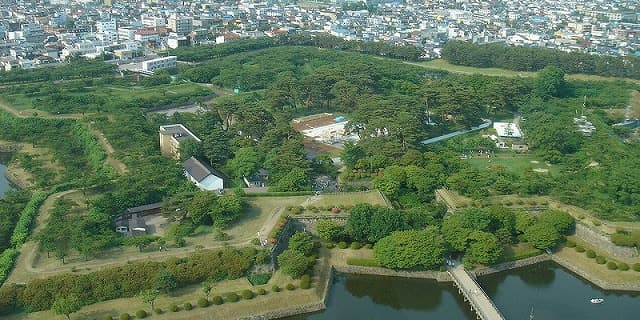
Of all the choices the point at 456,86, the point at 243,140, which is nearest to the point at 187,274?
the point at 243,140

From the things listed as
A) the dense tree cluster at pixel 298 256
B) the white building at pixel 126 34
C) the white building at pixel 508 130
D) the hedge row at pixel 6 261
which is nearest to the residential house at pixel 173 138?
the hedge row at pixel 6 261

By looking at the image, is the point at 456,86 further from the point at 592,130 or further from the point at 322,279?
the point at 322,279

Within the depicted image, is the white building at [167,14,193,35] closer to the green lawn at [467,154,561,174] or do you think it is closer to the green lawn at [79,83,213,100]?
the green lawn at [79,83,213,100]

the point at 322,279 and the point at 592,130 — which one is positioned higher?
the point at 592,130

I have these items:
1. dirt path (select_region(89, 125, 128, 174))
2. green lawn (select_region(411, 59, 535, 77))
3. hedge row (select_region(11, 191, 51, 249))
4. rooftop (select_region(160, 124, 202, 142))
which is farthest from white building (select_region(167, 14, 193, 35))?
hedge row (select_region(11, 191, 51, 249))

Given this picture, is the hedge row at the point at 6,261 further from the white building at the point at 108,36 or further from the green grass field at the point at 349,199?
the white building at the point at 108,36

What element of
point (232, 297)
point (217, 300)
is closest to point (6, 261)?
point (217, 300)

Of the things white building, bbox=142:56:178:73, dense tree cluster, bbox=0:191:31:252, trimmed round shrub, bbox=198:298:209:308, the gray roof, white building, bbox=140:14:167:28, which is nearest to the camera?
trimmed round shrub, bbox=198:298:209:308
